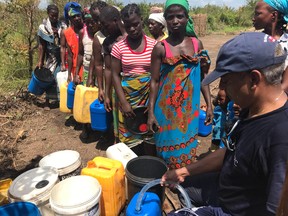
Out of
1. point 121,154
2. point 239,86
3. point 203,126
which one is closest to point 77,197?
point 121,154

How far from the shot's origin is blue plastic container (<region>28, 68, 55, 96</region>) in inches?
193

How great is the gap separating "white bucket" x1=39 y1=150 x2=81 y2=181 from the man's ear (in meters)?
1.81

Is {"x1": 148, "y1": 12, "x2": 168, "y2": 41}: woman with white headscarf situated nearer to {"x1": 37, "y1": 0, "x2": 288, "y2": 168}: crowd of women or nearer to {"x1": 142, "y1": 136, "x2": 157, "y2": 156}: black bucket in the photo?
{"x1": 37, "y1": 0, "x2": 288, "y2": 168}: crowd of women

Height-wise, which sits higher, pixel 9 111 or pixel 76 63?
pixel 76 63

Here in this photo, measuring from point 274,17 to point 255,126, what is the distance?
5.57 feet

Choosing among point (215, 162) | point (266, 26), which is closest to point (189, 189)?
point (215, 162)

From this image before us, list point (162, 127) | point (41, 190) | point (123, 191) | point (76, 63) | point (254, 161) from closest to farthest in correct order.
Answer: point (254, 161) → point (41, 190) → point (123, 191) → point (162, 127) → point (76, 63)

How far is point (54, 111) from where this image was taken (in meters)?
5.18

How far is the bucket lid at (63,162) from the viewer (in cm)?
243

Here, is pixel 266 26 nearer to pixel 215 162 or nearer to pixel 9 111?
pixel 215 162

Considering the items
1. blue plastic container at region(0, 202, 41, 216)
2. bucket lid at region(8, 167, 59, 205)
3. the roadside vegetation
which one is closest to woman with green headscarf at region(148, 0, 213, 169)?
bucket lid at region(8, 167, 59, 205)

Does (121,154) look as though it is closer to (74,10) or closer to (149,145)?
(149,145)

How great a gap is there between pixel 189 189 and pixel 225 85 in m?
0.89

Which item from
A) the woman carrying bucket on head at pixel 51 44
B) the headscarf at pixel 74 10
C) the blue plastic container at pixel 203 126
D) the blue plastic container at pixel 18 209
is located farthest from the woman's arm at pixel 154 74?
the woman carrying bucket on head at pixel 51 44
